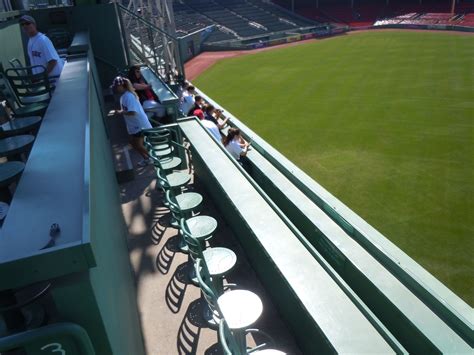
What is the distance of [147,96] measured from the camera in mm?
8164

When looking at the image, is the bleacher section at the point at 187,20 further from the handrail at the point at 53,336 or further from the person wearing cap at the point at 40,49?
the handrail at the point at 53,336

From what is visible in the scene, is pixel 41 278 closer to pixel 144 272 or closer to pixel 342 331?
pixel 342 331

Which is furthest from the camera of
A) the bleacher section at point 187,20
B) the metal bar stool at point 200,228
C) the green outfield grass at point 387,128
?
the bleacher section at point 187,20

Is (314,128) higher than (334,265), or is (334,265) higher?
(334,265)

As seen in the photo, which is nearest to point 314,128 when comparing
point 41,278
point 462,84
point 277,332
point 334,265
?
point 462,84

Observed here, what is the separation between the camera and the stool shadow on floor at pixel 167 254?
4.59 meters

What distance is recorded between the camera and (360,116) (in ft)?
47.0

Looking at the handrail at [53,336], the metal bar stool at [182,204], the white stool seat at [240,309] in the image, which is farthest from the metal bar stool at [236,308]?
the handrail at [53,336]

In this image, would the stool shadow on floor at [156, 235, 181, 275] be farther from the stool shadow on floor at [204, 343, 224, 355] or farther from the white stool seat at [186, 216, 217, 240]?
the stool shadow on floor at [204, 343, 224, 355]

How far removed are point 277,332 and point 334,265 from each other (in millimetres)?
1132

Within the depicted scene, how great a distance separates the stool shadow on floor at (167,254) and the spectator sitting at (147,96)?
3.65 meters

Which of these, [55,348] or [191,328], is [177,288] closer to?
[191,328]

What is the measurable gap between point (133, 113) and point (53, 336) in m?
5.42

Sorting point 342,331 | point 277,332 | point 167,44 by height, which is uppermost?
point 167,44
